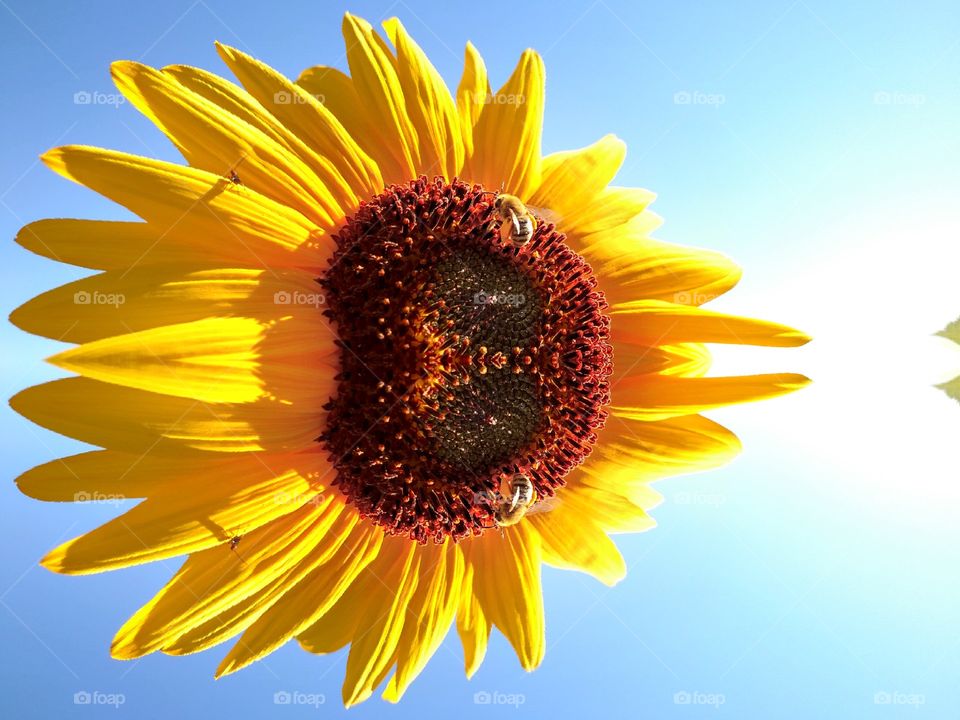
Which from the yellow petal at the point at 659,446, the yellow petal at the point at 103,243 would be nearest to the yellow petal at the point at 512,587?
the yellow petal at the point at 659,446

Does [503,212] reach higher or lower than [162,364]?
higher

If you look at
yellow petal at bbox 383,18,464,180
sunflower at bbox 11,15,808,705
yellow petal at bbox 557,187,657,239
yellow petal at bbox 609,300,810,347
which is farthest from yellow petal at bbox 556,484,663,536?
yellow petal at bbox 383,18,464,180

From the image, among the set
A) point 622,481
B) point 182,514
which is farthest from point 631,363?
Result: point 182,514

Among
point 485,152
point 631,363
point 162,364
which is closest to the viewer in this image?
point 162,364

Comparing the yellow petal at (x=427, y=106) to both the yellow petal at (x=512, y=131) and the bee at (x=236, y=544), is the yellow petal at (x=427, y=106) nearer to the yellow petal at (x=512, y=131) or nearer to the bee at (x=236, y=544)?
the yellow petal at (x=512, y=131)

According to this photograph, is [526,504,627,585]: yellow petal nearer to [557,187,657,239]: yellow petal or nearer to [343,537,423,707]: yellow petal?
[343,537,423,707]: yellow petal

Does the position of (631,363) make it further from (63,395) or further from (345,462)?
(63,395)
